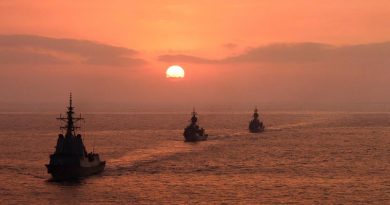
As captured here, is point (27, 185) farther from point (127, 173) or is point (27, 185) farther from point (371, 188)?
point (371, 188)

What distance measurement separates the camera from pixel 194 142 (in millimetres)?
153250

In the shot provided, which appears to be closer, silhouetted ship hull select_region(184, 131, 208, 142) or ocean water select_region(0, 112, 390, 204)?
ocean water select_region(0, 112, 390, 204)

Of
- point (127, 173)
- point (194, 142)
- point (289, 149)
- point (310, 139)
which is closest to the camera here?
point (127, 173)

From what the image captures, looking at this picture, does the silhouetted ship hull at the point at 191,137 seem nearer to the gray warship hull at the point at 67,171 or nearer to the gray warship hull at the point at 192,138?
the gray warship hull at the point at 192,138

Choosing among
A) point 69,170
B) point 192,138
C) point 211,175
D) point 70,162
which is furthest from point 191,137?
point 69,170

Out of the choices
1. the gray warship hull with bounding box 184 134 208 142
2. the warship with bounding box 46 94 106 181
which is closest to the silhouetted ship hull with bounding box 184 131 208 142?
the gray warship hull with bounding box 184 134 208 142

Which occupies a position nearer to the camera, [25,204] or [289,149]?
[25,204]

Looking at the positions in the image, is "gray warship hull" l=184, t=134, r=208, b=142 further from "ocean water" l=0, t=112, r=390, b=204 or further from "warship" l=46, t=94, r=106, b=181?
"warship" l=46, t=94, r=106, b=181

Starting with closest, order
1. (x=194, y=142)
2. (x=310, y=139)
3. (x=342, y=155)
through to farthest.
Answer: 1. (x=342, y=155)
2. (x=194, y=142)
3. (x=310, y=139)

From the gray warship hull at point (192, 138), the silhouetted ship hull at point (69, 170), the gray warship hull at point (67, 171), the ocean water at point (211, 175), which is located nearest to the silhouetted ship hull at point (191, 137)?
the gray warship hull at point (192, 138)

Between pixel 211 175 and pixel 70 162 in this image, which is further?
pixel 211 175

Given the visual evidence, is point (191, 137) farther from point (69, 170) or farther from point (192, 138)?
point (69, 170)

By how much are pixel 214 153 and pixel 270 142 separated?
3534cm

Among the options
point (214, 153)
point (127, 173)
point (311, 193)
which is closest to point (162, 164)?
point (127, 173)
